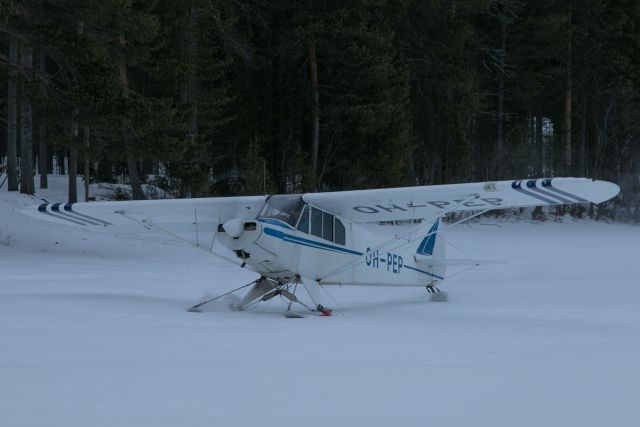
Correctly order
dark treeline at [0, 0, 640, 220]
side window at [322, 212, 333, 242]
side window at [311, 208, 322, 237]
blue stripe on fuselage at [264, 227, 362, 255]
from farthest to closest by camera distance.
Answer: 1. dark treeline at [0, 0, 640, 220]
2. side window at [322, 212, 333, 242]
3. side window at [311, 208, 322, 237]
4. blue stripe on fuselage at [264, 227, 362, 255]

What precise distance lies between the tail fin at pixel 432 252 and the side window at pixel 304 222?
368 centimetres

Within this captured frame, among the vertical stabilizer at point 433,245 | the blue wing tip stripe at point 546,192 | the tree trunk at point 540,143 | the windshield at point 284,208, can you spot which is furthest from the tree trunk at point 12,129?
the tree trunk at point 540,143

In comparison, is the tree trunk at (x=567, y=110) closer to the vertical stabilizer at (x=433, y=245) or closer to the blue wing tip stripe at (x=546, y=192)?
the vertical stabilizer at (x=433, y=245)

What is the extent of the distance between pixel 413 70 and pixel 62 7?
825 inches

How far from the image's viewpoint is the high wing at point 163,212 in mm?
12852

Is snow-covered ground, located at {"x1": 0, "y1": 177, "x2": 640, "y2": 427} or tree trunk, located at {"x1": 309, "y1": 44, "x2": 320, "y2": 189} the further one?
tree trunk, located at {"x1": 309, "y1": 44, "x2": 320, "y2": 189}

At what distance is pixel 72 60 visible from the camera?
18469 millimetres

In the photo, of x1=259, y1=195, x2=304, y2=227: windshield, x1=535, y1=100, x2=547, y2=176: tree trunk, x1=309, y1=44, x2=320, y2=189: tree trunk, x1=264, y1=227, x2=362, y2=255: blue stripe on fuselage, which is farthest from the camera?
x1=535, y1=100, x2=547, y2=176: tree trunk

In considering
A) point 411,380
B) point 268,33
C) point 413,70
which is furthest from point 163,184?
point 411,380

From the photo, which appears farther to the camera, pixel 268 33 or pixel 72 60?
pixel 268 33

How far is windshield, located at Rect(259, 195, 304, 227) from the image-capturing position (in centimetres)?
1193

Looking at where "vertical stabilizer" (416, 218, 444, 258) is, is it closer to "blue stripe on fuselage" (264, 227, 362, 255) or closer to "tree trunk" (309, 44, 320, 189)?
"blue stripe on fuselage" (264, 227, 362, 255)

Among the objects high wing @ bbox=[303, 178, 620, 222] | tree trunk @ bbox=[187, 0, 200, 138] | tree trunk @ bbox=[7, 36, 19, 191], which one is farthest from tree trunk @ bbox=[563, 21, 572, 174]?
high wing @ bbox=[303, 178, 620, 222]

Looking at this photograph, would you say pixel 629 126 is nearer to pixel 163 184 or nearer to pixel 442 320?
pixel 163 184
